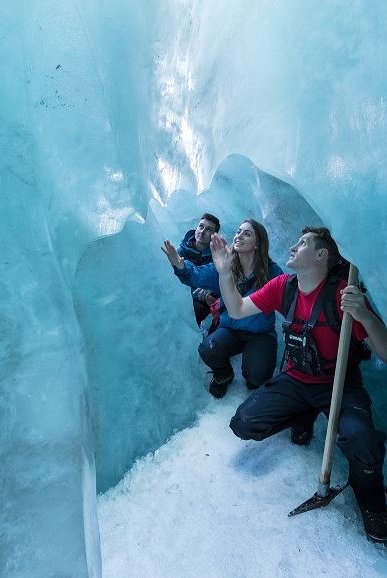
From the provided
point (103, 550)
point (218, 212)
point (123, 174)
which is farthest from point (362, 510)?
point (218, 212)

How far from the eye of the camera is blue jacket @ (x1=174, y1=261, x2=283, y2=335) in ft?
8.61

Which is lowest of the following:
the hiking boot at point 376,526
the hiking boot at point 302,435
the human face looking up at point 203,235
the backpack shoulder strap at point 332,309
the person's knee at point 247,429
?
the hiking boot at point 376,526

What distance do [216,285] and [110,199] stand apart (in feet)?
3.98

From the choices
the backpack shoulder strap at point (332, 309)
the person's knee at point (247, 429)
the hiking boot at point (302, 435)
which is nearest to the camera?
the backpack shoulder strap at point (332, 309)

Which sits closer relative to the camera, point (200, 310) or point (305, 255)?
point (305, 255)

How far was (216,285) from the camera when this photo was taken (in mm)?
2971

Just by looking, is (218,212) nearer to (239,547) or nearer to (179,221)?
(179,221)

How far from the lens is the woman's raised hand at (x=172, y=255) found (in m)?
2.51

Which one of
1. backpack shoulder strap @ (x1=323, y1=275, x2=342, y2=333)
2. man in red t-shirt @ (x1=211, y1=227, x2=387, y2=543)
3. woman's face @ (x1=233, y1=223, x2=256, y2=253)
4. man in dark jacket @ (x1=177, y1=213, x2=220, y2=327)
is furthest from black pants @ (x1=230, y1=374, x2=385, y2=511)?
man in dark jacket @ (x1=177, y1=213, x2=220, y2=327)

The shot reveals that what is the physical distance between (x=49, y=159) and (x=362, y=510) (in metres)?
1.91

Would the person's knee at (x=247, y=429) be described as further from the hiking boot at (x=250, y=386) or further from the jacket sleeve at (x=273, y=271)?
the jacket sleeve at (x=273, y=271)

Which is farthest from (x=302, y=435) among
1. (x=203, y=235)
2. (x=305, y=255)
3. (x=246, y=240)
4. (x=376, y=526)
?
(x=203, y=235)

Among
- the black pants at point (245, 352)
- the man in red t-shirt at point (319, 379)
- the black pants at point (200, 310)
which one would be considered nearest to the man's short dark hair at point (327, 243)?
the man in red t-shirt at point (319, 379)

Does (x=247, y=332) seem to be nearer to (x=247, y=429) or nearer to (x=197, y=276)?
(x=197, y=276)
